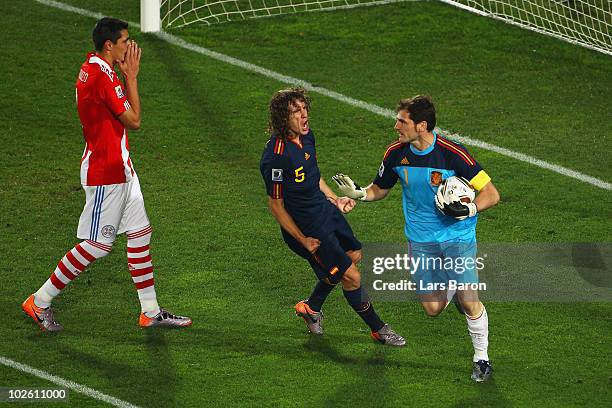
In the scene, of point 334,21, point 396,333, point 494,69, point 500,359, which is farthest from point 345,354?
point 334,21

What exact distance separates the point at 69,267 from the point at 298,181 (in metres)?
1.66

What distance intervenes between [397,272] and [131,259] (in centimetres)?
217

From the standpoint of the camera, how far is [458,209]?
24.8 ft

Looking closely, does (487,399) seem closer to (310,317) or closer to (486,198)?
(486,198)

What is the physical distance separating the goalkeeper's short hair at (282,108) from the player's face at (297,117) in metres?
0.02

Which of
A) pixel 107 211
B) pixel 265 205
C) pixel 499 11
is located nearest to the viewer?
pixel 107 211

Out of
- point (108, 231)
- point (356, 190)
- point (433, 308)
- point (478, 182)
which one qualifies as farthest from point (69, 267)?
point (478, 182)

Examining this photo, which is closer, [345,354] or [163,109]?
[345,354]

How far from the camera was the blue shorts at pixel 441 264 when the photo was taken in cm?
775

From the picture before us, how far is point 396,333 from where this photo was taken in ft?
27.6

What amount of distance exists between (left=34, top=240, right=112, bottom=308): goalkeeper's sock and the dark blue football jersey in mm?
1273

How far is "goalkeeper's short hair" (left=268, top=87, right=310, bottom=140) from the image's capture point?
25.6ft

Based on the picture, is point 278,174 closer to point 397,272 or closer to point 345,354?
point 345,354

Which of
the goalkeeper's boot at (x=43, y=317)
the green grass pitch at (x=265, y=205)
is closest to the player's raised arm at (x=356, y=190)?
the green grass pitch at (x=265, y=205)
